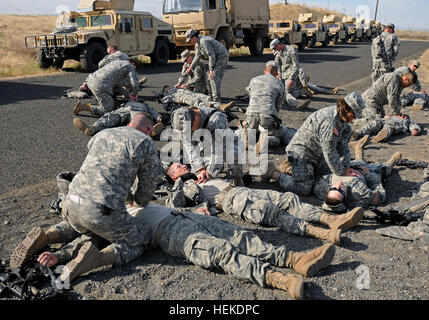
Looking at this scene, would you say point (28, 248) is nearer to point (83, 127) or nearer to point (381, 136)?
point (83, 127)

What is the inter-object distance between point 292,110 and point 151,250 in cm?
660

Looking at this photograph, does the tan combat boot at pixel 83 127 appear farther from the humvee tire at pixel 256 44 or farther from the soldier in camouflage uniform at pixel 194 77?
the humvee tire at pixel 256 44

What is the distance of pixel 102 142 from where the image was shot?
10.5 feet

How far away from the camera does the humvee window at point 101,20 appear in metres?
14.3

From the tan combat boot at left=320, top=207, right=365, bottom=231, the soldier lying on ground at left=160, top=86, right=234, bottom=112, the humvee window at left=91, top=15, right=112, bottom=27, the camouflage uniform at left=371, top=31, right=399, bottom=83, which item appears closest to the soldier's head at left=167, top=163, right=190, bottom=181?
the tan combat boot at left=320, top=207, right=365, bottom=231

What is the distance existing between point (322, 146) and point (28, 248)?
2.91 metres

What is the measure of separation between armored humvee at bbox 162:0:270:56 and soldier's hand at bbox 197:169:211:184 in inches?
537

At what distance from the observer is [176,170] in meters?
4.67

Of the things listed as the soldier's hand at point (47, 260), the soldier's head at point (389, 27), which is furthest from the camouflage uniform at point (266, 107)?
the soldier's head at point (389, 27)

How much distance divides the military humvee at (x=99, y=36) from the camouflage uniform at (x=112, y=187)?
11021mm

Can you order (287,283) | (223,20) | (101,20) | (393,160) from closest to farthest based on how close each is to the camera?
1. (287,283)
2. (393,160)
3. (101,20)
4. (223,20)

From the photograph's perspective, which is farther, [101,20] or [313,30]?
[313,30]

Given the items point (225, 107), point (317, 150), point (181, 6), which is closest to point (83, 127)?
point (225, 107)
